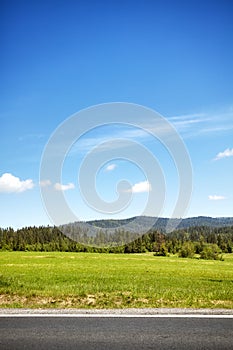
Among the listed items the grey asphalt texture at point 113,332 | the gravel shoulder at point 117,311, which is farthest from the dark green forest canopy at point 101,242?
the grey asphalt texture at point 113,332

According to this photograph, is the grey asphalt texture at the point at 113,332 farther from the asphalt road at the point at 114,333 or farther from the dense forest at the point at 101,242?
the dense forest at the point at 101,242

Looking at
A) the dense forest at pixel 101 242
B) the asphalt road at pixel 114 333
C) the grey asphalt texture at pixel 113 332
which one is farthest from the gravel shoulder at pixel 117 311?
the dense forest at pixel 101 242

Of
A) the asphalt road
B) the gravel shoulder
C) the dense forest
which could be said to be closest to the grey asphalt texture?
the asphalt road

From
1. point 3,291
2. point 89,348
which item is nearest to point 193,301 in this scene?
point 89,348

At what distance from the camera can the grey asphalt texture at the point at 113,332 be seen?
228 inches

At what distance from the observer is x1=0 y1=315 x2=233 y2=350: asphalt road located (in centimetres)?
579

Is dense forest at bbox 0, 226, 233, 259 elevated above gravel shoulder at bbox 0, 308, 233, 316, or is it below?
above

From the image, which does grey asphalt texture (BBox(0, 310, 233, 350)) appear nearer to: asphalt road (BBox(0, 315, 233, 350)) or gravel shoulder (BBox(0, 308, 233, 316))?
asphalt road (BBox(0, 315, 233, 350))

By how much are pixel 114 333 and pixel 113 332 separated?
0.07 meters

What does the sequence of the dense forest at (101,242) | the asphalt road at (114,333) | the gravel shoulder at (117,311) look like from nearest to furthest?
1. the asphalt road at (114,333)
2. the gravel shoulder at (117,311)
3. the dense forest at (101,242)

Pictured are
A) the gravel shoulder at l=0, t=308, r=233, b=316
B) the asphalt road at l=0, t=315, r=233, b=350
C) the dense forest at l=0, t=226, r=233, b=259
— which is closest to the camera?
the asphalt road at l=0, t=315, r=233, b=350

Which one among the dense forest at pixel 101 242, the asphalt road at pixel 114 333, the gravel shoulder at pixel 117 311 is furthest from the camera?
the dense forest at pixel 101 242

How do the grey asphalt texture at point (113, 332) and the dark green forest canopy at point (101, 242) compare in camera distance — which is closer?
the grey asphalt texture at point (113, 332)

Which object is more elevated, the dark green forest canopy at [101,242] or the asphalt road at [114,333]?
the dark green forest canopy at [101,242]
